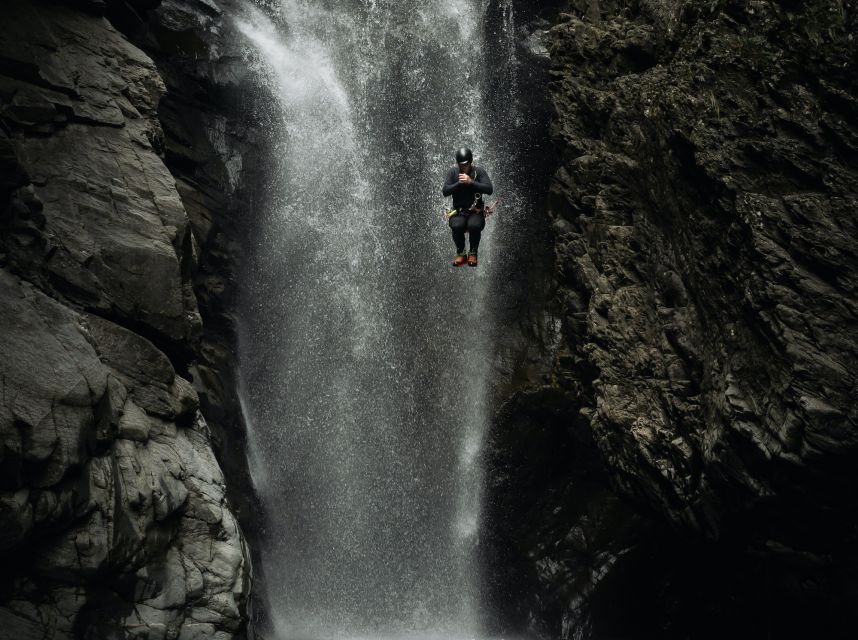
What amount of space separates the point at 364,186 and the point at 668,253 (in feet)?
28.4

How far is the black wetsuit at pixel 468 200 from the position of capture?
1291 cm

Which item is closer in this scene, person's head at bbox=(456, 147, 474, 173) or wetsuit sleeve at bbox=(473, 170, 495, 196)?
person's head at bbox=(456, 147, 474, 173)

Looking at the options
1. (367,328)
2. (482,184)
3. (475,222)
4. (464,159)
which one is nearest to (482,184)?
(482,184)

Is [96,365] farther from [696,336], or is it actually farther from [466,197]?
[696,336]

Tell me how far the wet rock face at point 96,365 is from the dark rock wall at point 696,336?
25.1 feet

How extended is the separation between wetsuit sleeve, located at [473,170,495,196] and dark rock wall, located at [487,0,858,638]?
2759 mm

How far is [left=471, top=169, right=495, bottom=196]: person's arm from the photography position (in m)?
12.8

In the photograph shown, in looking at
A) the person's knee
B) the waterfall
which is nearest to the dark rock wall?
the waterfall

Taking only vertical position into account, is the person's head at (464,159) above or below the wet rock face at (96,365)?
above

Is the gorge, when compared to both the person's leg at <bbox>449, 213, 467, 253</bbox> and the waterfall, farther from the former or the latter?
the person's leg at <bbox>449, 213, 467, 253</bbox>

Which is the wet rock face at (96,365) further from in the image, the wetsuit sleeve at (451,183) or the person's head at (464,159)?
the person's head at (464,159)

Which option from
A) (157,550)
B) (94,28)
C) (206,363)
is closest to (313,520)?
(206,363)

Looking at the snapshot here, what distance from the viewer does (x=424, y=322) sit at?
688 inches

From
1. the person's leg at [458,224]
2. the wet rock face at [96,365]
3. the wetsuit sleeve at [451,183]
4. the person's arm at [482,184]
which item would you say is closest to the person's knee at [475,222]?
the person's leg at [458,224]
